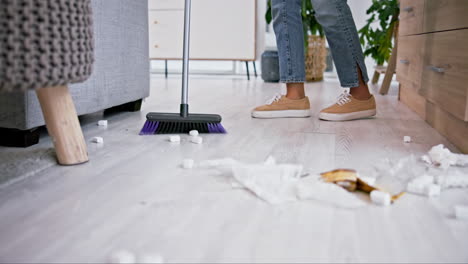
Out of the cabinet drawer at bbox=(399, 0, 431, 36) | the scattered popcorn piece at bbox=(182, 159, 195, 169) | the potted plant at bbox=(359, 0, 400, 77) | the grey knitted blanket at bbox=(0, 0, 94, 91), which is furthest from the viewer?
the potted plant at bbox=(359, 0, 400, 77)

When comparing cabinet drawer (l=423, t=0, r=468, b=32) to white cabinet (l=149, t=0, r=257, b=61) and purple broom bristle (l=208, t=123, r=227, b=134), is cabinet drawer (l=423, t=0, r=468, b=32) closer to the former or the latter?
purple broom bristle (l=208, t=123, r=227, b=134)

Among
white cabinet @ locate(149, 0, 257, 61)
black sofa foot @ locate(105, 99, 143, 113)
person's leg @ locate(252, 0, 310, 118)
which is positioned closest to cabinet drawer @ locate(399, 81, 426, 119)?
person's leg @ locate(252, 0, 310, 118)

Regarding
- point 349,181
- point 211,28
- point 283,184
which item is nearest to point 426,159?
point 349,181

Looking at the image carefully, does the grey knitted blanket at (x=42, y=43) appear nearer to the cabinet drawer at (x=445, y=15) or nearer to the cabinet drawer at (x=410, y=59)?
the cabinet drawer at (x=445, y=15)

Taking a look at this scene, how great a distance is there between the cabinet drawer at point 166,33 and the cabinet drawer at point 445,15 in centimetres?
235

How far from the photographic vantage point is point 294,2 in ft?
5.57

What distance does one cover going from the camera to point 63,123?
1.01 meters

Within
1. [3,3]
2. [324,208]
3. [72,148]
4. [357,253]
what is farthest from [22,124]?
[357,253]

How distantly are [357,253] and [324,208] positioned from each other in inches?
6.9

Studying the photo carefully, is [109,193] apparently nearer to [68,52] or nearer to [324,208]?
[68,52]

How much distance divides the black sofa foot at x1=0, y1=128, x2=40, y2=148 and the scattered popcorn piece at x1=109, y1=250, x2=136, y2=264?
2.41ft

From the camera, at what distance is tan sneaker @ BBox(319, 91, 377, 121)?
1690mm

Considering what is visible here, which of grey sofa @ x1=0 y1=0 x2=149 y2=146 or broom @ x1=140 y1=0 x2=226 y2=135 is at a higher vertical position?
grey sofa @ x1=0 y1=0 x2=149 y2=146

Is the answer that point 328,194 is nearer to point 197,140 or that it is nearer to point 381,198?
point 381,198
